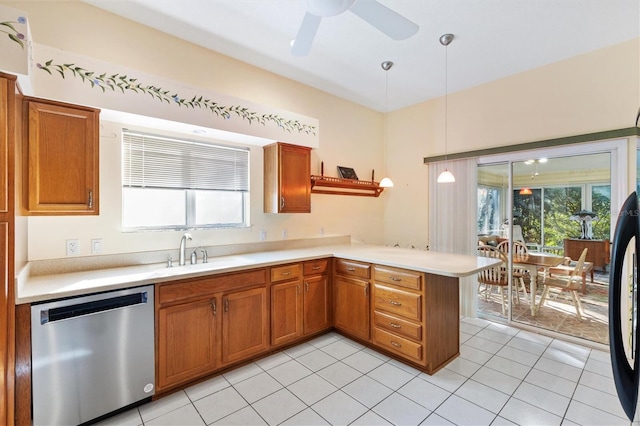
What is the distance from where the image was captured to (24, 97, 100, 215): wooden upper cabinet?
6.37 feet

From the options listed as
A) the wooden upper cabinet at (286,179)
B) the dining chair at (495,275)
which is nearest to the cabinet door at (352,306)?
the wooden upper cabinet at (286,179)

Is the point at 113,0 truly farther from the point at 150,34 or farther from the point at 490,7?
the point at 490,7

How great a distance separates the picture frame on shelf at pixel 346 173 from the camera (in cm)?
415

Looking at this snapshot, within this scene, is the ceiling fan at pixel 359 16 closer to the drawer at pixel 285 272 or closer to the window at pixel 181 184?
the window at pixel 181 184

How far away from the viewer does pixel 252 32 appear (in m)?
2.68

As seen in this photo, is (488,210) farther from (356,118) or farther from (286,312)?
(286,312)

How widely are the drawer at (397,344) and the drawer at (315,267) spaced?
0.82 meters

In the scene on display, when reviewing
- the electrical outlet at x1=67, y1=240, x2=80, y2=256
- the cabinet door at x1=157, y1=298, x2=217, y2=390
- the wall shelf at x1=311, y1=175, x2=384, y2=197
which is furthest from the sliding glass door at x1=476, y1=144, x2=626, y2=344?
the electrical outlet at x1=67, y1=240, x2=80, y2=256

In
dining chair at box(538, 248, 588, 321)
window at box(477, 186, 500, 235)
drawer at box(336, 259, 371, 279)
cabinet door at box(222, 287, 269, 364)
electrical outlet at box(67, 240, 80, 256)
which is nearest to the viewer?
electrical outlet at box(67, 240, 80, 256)

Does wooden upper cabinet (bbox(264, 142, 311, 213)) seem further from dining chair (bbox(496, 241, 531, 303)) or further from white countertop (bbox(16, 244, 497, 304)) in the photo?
dining chair (bbox(496, 241, 531, 303))

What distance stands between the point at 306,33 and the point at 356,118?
2402mm

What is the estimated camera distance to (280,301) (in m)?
2.88

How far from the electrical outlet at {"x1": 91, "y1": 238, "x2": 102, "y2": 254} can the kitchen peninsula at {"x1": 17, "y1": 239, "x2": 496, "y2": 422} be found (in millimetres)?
155

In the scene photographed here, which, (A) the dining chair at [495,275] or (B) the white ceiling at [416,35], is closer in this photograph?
(B) the white ceiling at [416,35]
